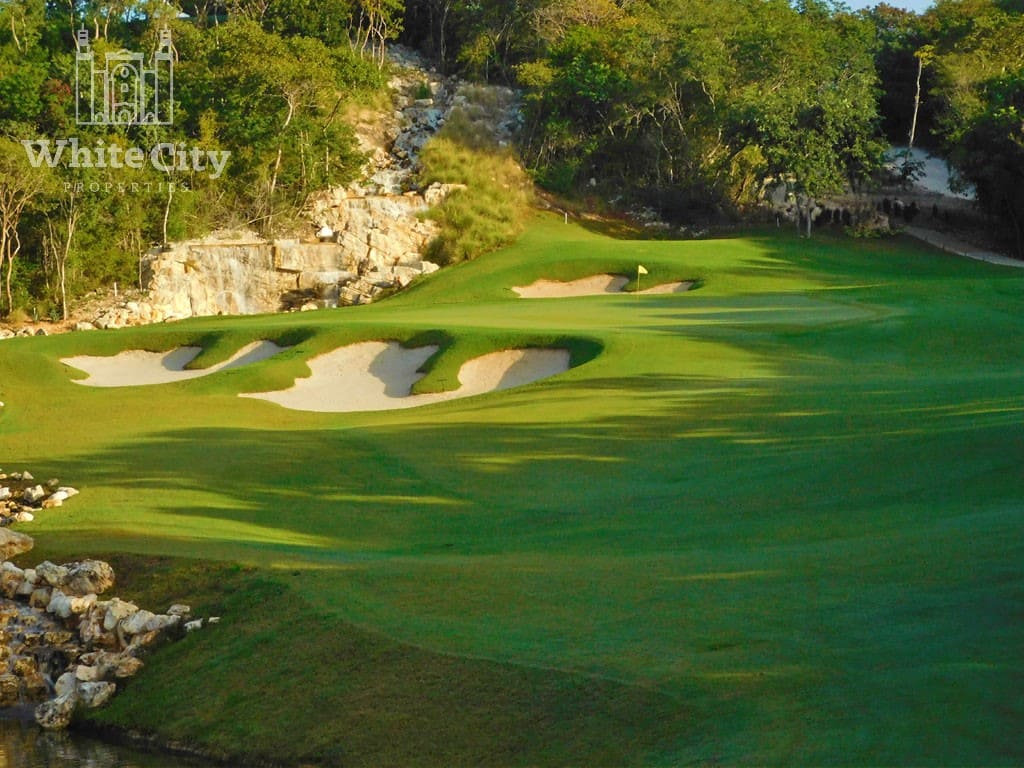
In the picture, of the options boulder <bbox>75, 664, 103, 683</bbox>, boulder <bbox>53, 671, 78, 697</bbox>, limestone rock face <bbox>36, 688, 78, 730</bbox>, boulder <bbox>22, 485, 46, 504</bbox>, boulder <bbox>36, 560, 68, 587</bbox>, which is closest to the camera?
limestone rock face <bbox>36, 688, 78, 730</bbox>

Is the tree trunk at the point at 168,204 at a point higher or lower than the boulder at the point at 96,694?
higher

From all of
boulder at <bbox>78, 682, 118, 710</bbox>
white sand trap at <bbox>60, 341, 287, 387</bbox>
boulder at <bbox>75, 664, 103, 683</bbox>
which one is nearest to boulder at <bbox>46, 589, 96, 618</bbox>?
boulder at <bbox>75, 664, 103, 683</bbox>

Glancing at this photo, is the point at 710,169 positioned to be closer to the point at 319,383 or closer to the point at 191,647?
the point at 319,383

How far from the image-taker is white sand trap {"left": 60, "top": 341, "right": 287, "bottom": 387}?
4159 centimetres

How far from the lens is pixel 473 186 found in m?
74.0

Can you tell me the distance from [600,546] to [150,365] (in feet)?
94.1

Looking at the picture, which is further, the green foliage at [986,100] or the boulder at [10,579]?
the green foliage at [986,100]

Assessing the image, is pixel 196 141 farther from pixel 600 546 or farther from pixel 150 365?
pixel 600 546

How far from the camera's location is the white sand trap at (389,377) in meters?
36.0

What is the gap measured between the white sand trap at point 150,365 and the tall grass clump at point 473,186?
26069mm

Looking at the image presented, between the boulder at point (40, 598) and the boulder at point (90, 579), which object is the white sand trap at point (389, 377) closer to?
the boulder at point (90, 579)
